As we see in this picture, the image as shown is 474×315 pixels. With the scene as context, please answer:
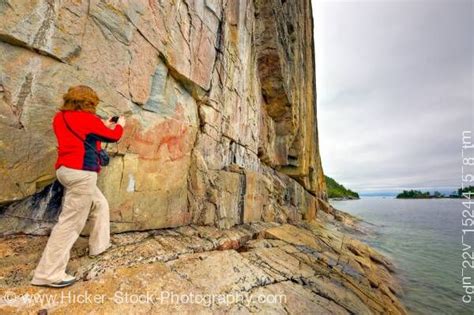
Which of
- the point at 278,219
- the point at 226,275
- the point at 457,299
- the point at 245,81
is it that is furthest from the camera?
the point at 278,219

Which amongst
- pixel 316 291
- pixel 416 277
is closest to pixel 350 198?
pixel 416 277

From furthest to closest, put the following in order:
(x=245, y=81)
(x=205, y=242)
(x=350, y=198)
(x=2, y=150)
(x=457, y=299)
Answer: (x=350, y=198), (x=245, y=81), (x=457, y=299), (x=205, y=242), (x=2, y=150)

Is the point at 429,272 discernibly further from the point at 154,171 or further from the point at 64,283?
the point at 64,283

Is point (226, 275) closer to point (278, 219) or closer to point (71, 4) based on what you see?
point (71, 4)

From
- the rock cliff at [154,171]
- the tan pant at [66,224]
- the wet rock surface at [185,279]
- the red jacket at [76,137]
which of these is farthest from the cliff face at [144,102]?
the tan pant at [66,224]

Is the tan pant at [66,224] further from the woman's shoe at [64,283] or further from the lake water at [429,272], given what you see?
the lake water at [429,272]

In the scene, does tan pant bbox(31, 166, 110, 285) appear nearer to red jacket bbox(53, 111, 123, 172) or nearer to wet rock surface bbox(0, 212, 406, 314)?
red jacket bbox(53, 111, 123, 172)

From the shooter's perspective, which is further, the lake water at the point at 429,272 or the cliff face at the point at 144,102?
the lake water at the point at 429,272

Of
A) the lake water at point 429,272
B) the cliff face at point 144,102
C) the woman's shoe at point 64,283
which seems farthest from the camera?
the lake water at point 429,272

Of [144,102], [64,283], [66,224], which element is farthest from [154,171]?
[64,283]

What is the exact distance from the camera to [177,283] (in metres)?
3.90

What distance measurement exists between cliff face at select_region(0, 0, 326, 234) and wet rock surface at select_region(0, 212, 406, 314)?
2.04 feet

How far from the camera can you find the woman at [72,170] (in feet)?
10.1

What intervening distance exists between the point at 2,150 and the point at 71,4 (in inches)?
115
